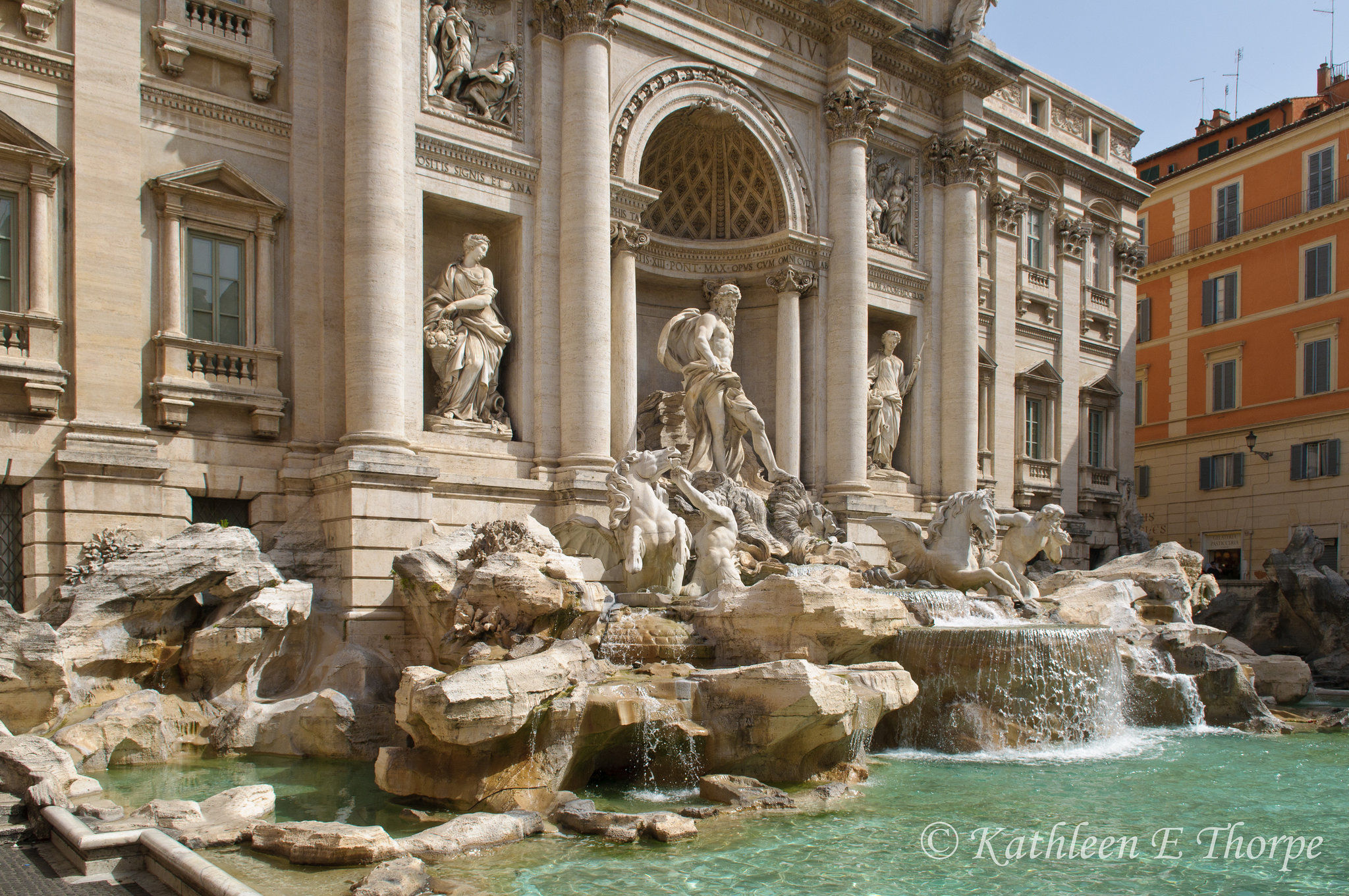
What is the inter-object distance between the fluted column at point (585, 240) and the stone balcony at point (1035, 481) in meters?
11.7

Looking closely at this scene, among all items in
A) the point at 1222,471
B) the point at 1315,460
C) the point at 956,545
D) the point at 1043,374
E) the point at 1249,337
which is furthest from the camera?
the point at 1222,471

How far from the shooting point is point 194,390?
13117 millimetres

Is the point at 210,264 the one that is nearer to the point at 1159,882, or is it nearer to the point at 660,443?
the point at 660,443

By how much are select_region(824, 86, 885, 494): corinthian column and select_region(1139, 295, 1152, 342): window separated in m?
17.2

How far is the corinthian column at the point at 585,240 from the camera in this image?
52.1ft

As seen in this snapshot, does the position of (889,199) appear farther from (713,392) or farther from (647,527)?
(647,527)

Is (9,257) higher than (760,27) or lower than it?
lower

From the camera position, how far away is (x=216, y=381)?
44.0 feet

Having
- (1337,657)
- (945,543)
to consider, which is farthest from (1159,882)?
(1337,657)

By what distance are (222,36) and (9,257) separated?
3.77m

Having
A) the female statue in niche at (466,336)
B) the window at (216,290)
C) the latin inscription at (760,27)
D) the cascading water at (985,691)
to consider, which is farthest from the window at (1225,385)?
the window at (216,290)

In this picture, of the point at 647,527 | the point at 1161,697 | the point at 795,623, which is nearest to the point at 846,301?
the point at 647,527

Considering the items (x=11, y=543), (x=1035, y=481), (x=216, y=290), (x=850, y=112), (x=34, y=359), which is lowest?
(x=11, y=543)

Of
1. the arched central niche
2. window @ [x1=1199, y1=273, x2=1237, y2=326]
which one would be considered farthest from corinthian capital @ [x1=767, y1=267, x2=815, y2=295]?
window @ [x1=1199, y1=273, x2=1237, y2=326]
